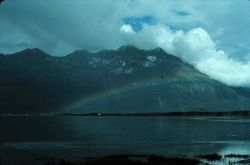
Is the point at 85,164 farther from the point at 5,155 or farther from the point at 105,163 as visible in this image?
the point at 5,155

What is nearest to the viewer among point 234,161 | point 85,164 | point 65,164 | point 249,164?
point 65,164

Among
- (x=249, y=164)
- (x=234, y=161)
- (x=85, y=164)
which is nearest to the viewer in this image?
(x=85, y=164)

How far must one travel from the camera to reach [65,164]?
6081 centimetres

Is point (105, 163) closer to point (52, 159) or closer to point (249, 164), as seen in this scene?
point (52, 159)

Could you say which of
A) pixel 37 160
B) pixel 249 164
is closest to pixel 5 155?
pixel 37 160

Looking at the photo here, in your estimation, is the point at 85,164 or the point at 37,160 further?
the point at 37,160

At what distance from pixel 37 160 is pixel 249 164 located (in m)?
36.2

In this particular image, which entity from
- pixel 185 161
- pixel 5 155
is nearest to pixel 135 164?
pixel 185 161

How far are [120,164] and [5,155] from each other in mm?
33127

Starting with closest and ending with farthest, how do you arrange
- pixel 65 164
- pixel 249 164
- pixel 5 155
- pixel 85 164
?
pixel 65 164 → pixel 85 164 → pixel 249 164 → pixel 5 155

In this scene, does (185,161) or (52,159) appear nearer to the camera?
(185,161)

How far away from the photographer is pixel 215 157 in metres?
82.2

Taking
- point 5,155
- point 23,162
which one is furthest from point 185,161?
point 5,155

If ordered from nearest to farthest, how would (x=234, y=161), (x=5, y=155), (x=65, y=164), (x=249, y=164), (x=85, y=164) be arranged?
(x=65, y=164)
(x=85, y=164)
(x=249, y=164)
(x=234, y=161)
(x=5, y=155)
